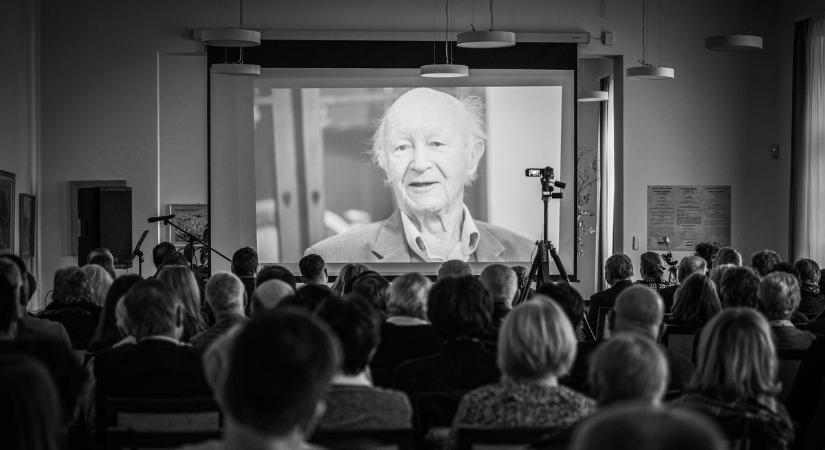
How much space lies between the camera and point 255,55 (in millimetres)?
11984

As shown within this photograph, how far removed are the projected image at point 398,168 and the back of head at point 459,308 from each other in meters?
7.65

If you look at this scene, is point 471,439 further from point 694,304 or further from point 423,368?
point 694,304

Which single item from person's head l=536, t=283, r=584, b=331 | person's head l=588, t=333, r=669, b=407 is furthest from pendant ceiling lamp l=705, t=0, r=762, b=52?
person's head l=588, t=333, r=669, b=407

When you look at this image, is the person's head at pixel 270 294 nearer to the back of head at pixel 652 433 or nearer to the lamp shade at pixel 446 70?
the back of head at pixel 652 433

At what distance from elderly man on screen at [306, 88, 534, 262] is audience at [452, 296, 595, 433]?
866 cm

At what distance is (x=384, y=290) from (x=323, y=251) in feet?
20.5

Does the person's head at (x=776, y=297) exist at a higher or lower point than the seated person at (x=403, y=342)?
higher

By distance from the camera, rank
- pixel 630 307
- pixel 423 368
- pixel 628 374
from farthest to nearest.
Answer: pixel 630 307, pixel 423 368, pixel 628 374

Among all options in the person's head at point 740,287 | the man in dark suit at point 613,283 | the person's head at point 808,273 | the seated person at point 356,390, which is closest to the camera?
the seated person at point 356,390

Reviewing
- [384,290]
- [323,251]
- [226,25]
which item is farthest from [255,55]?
[384,290]

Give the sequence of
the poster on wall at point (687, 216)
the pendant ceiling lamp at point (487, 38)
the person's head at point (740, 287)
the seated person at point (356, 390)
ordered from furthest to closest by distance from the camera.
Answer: the poster on wall at point (687, 216) → the pendant ceiling lamp at point (487, 38) → the person's head at point (740, 287) → the seated person at point (356, 390)

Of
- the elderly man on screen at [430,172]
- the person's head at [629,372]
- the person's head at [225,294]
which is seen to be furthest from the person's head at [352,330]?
the elderly man on screen at [430,172]

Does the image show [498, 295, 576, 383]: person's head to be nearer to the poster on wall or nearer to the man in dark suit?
→ the man in dark suit

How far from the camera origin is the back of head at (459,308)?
4.11 m
